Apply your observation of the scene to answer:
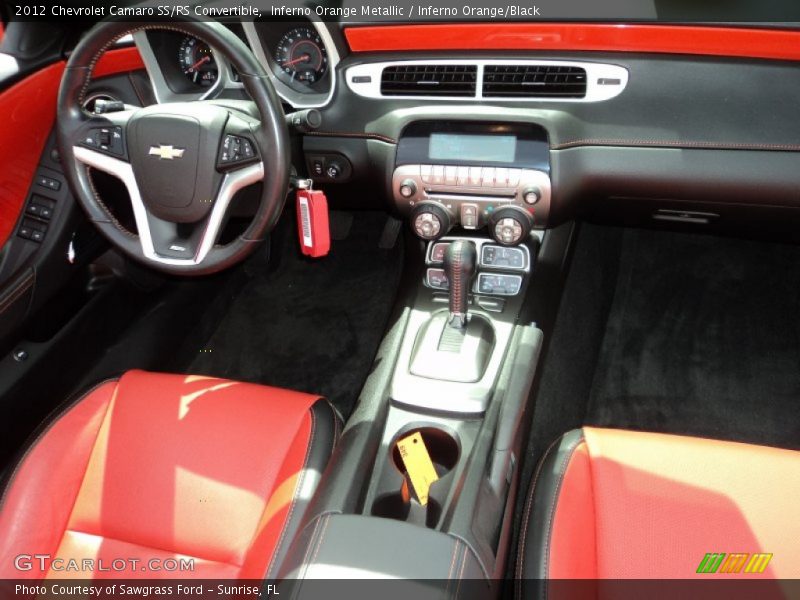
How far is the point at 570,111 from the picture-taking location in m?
1.74

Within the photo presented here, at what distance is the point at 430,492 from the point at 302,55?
1.18 meters

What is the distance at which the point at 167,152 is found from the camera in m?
1.49

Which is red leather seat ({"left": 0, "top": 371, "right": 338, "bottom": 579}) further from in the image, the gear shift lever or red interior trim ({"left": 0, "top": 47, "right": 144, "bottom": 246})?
red interior trim ({"left": 0, "top": 47, "right": 144, "bottom": 246})

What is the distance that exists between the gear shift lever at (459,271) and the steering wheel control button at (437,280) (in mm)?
193

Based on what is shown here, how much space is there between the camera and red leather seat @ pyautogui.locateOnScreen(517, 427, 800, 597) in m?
1.26

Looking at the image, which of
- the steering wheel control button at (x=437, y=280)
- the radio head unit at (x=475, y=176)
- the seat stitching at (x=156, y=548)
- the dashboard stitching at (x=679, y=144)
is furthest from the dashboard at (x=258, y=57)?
the seat stitching at (x=156, y=548)

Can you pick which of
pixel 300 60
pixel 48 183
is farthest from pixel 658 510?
pixel 48 183

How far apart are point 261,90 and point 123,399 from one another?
2.51ft

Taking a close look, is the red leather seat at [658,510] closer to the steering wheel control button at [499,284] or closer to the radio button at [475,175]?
the steering wheel control button at [499,284]

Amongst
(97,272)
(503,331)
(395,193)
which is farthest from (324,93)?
(97,272)

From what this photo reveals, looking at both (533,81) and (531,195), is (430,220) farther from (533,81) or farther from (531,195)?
(533,81)

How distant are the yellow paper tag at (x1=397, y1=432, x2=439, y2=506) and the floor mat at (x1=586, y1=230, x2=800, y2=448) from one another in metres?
0.86

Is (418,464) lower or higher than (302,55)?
lower

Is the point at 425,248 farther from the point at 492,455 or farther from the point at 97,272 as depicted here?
the point at 97,272
